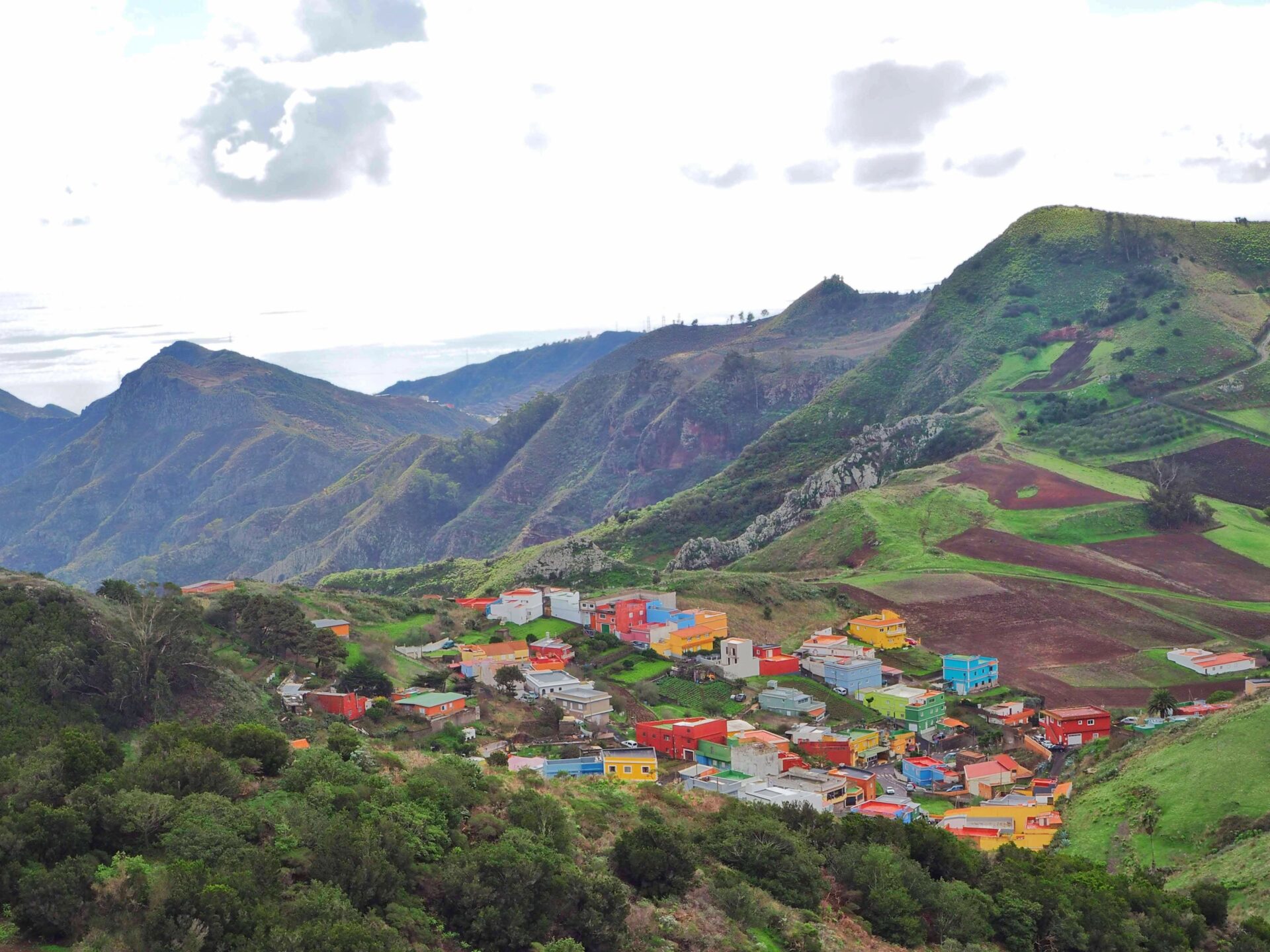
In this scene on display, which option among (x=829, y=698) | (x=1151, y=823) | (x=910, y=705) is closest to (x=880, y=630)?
(x=829, y=698)

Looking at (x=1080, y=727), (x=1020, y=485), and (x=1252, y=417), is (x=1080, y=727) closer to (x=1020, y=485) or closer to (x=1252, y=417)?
(x=1020, y=485)

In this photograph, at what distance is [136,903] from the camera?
14.3 meters

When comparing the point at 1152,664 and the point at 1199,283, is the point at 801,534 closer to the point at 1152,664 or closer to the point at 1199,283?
the point at 1152,664

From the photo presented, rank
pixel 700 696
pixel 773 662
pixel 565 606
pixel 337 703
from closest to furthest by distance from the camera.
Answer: pixel 337 703 → pixel 700 696 → pixel 773 662 → pixel 565 606

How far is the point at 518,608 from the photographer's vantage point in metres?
63.8

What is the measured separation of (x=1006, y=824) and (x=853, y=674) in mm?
19910

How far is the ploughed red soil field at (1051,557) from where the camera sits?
72375mm

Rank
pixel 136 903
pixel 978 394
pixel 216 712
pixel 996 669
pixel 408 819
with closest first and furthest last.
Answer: pixel 136 903 → pixel 408 819 → pixel 216 712 → pixel 996 669 → pixel 978 394

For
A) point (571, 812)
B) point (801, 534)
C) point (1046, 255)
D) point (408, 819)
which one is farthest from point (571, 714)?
point (1046, 255)

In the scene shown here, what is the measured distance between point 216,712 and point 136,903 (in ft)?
56.6

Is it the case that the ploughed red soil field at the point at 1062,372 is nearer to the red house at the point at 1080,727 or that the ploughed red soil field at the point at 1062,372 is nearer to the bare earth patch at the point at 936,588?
the bare earth patch at the point at 936,588

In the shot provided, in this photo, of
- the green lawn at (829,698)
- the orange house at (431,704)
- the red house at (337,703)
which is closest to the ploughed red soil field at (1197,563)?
the green lawn at (829,698)

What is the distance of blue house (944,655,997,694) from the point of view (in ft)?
188

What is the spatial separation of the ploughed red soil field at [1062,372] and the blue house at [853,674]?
216 ft
